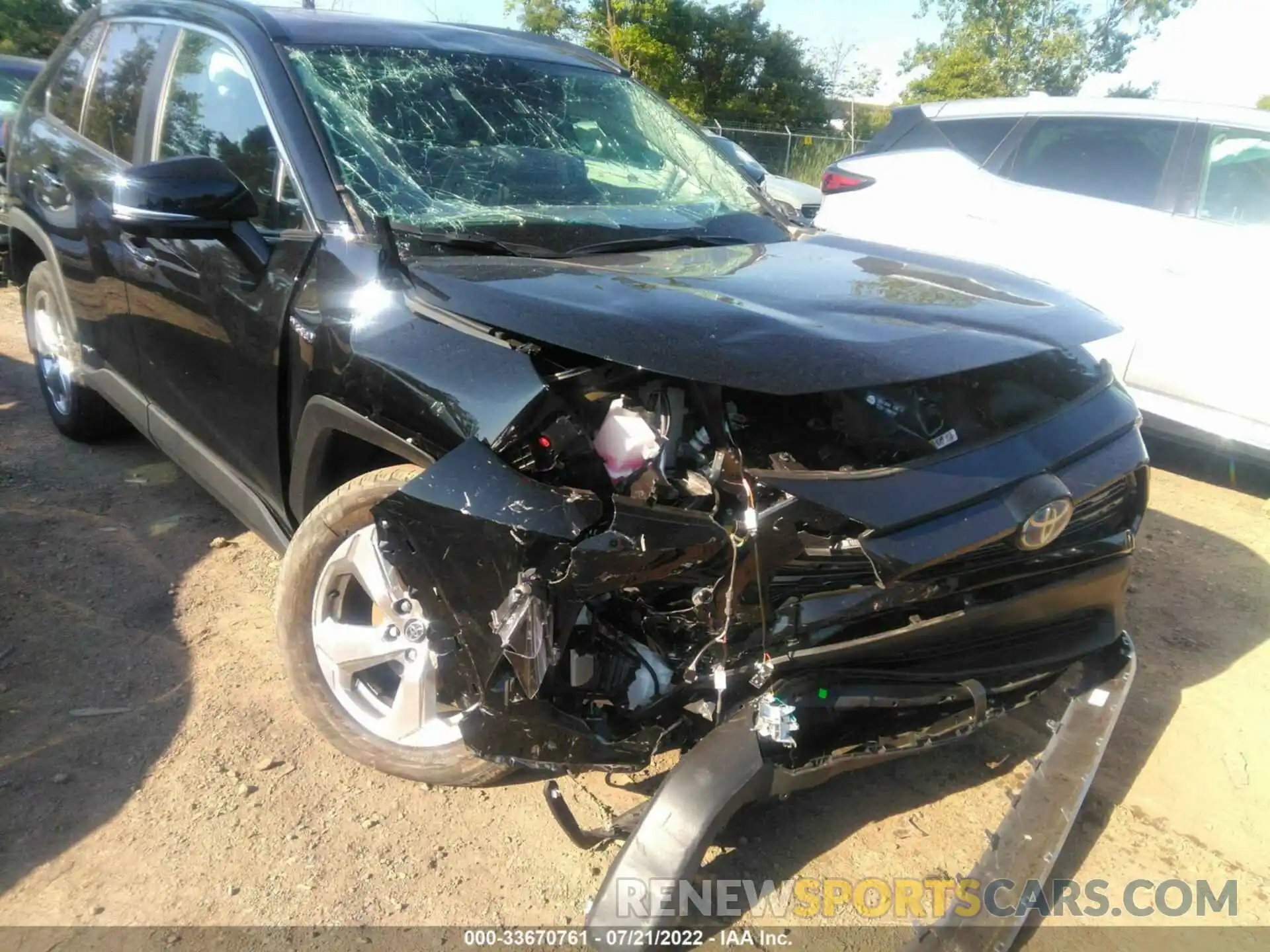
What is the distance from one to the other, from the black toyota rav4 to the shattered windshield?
0.01 metres

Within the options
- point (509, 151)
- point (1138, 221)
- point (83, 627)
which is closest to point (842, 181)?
point (1138, 221)

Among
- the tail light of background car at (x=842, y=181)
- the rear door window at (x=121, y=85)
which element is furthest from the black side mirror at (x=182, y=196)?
the tail light of background car at (x=842, y=181)

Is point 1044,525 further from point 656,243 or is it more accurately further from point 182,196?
point 182,196

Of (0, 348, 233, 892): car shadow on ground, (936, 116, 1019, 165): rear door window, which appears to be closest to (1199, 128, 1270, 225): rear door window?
(936, 116, 1019, 165): rear door window

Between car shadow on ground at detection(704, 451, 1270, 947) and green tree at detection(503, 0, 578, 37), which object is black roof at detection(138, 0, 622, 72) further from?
green tree at detection(503, 0, 578, 37)

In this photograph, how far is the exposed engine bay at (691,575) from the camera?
182cm

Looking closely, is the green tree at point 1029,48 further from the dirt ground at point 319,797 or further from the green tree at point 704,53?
the dirt ground at point 319,797

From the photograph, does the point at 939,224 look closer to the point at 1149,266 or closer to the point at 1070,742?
the point at 1149,266

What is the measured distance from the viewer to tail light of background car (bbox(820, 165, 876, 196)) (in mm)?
6043

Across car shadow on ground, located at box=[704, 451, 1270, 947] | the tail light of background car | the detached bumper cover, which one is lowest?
car shadow on ground, located at box=[704, 451, 1270, 947]

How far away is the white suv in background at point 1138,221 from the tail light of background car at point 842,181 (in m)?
0.18

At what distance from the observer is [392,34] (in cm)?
299

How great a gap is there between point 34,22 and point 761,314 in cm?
3677

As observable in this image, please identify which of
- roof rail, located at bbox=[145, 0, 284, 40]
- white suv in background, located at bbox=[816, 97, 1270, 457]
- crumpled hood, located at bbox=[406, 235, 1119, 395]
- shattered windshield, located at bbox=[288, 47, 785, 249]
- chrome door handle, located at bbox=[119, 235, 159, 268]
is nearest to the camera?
crumpled hood, located at bbox=[406, 235, 1119, 395]
